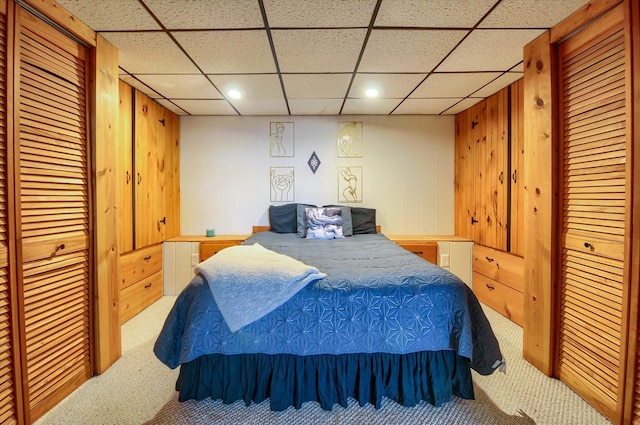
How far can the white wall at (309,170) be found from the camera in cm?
357

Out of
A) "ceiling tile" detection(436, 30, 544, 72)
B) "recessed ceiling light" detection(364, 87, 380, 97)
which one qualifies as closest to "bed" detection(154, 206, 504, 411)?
"ceiling tile" detection(436, 30, 544, 72)

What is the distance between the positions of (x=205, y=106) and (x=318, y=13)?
204 centimetres

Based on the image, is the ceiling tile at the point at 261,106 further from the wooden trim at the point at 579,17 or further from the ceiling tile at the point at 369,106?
the wooden trim at the point at 579,17

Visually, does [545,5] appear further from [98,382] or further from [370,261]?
[98,382]

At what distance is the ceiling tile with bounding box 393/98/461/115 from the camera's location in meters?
3.03

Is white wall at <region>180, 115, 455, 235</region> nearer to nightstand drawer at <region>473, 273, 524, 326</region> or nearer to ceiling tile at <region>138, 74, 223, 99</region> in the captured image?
ceiling tile at <region>138, 74, 223, 99</region>

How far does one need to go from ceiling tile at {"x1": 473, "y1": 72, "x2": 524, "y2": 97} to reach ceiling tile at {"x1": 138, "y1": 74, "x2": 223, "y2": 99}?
2517mm

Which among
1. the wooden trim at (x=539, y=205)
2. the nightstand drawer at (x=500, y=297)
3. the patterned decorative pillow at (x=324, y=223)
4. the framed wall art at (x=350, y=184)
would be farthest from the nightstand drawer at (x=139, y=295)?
the nightstand drawer at (x=500, y=297)

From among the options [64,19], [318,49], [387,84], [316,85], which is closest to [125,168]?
[64,19]

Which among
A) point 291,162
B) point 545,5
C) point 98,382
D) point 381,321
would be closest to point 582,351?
point 381,321

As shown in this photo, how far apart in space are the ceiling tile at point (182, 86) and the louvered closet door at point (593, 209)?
2576 mm

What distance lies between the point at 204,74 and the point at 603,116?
263 cm

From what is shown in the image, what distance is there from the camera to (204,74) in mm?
2357

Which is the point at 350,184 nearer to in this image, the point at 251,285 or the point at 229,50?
the point at 229,50
